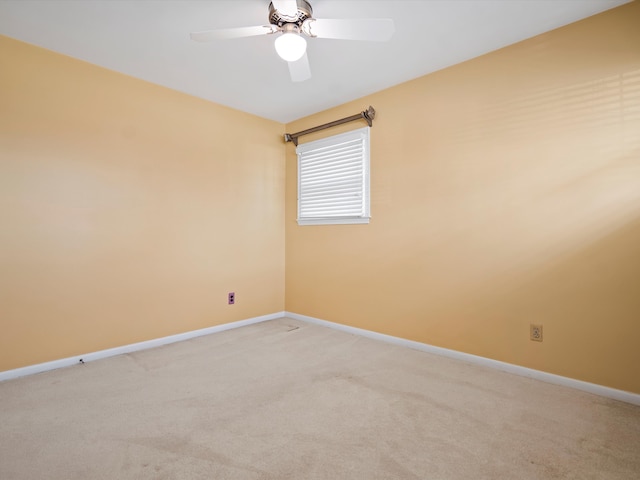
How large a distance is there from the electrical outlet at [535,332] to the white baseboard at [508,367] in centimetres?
23

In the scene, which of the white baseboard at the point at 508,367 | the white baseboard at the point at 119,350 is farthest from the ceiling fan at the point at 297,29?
the white baseboard at the point at 119,350

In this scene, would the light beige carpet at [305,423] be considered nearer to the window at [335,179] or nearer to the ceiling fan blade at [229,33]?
the window at [335,179]

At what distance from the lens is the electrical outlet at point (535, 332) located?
232 centimetres

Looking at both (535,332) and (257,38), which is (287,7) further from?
(535,332)

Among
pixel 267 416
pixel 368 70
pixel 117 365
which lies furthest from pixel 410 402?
pixel 368 70

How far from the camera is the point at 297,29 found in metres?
2.02

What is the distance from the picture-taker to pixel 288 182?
Answer: 4.15 metres

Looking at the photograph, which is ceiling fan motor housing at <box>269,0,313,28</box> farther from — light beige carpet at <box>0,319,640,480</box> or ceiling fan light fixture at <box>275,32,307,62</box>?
light beige carpet at <box>0,319,640,480</box>

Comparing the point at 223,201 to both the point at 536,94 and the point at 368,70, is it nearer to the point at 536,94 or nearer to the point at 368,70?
the point at 368,70

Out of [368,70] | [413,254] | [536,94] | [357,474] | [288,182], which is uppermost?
[368,70]

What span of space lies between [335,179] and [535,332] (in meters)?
2.30

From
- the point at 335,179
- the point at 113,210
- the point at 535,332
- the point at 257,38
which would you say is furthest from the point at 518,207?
the point at 113,210

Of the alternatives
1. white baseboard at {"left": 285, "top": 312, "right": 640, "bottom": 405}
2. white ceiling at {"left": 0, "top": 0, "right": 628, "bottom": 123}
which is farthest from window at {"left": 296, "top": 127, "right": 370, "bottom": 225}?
white baseboard at {"left": 285, "top": 312, "right": 640, "bottom": 405}

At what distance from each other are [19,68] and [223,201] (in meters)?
1.84
